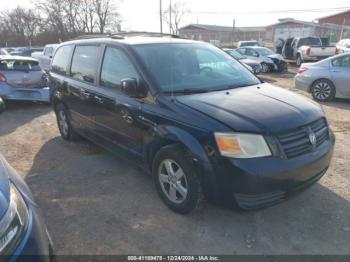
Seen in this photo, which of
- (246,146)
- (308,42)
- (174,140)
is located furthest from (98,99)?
(308,42)

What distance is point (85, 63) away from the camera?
14.9 feet

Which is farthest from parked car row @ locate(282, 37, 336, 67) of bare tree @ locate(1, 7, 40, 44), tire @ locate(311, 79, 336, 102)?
bare tree @ locate(1, 7, 40, 44)

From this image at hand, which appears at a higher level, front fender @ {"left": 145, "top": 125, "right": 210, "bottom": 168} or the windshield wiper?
the windshield wiper

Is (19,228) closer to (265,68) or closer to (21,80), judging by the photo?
(21,80)

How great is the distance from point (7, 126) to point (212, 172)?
18.9 ft

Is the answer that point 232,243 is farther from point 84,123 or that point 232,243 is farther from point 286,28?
point 286,28

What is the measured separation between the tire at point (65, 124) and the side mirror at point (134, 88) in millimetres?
2438

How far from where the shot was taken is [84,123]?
15.6 ft

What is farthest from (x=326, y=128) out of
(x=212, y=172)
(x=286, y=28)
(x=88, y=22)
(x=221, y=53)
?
(x=88, y=22)

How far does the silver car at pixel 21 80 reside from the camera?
7.83m

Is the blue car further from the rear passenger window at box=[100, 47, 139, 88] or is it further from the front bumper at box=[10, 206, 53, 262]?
the rear passenger window at box=[100, 47, 139, 88]

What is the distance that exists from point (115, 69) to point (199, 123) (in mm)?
1559

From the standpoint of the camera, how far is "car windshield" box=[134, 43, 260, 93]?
11.2 ft

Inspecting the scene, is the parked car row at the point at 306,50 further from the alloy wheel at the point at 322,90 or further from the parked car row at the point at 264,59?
the alloy wheel at the point at 322,90
